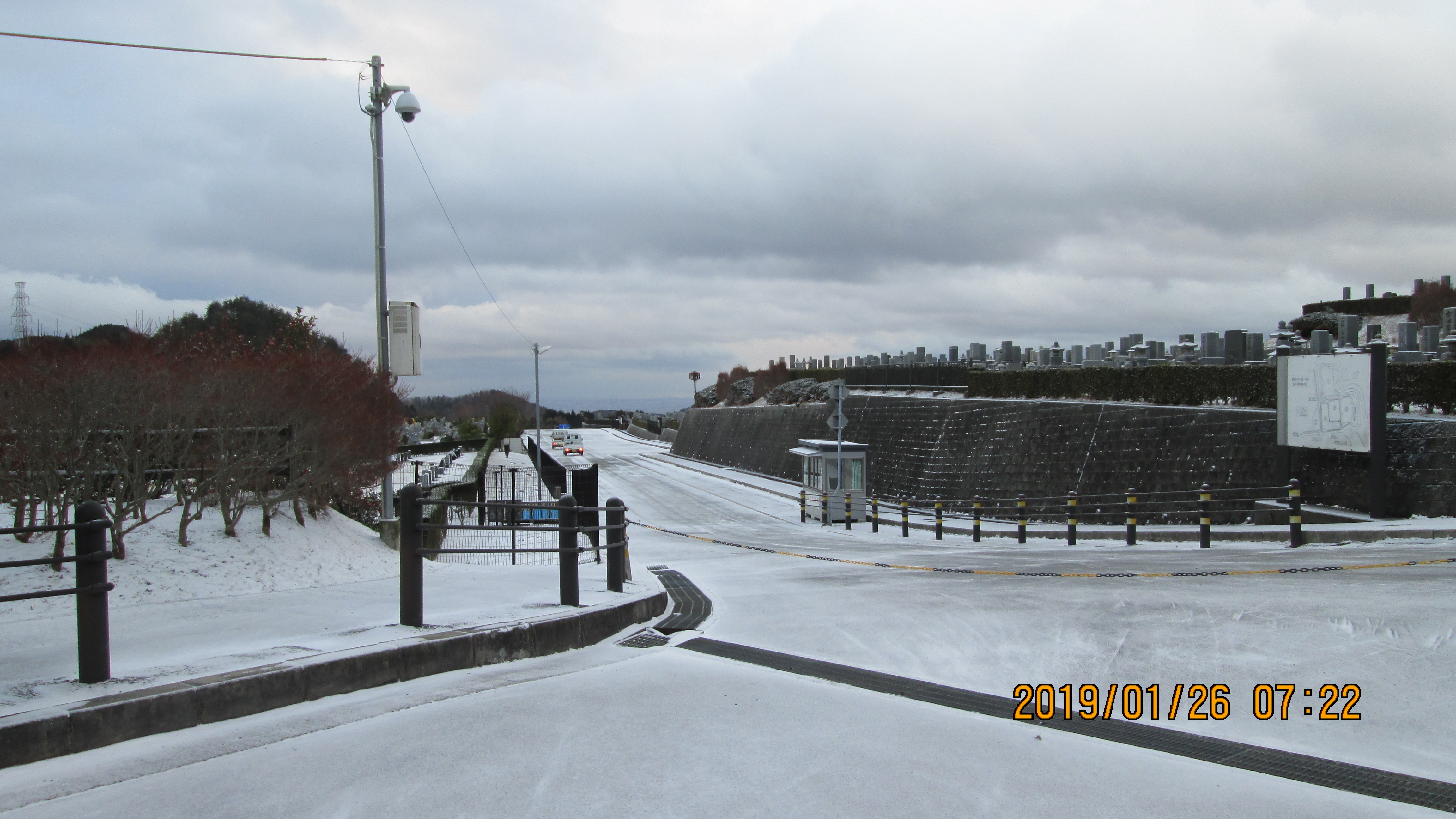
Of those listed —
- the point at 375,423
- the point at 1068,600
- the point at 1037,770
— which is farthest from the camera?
the point at 375,423

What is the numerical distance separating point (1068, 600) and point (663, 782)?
614 centimetres

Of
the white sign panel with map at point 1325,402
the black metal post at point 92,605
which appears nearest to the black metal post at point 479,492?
the black metal post at point 92,605

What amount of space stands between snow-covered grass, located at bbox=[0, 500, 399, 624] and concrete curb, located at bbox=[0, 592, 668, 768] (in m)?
3.45

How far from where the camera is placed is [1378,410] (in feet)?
50.4

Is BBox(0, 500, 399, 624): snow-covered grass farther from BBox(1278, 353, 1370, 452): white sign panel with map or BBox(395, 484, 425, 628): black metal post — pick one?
BBox(1278, 353, 1370, 452): white sign panel with map

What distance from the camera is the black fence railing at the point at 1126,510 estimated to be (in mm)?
16109

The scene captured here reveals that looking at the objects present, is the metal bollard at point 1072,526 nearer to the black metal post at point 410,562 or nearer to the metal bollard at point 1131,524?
the metal bollard at point 1131,524

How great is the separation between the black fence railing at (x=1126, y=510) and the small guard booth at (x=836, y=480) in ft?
0.60

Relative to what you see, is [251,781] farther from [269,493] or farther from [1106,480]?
[1106,480]

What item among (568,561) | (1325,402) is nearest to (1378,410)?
(1325,402)

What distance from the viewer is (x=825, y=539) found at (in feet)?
73.3

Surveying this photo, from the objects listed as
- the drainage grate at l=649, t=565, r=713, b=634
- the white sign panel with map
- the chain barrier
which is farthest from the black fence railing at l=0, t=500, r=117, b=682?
the white sign panel with map

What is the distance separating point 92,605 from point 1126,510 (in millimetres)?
22029

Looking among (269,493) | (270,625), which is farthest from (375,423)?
(270,625)
